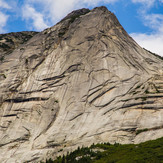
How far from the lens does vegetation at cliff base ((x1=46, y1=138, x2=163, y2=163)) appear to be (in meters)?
27.7

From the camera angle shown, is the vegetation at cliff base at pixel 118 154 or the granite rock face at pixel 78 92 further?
the granite rock face at pixel 78 92

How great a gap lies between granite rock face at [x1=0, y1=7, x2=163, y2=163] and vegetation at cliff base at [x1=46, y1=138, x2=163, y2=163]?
8.27ft

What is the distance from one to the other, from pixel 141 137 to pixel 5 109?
25337 mm

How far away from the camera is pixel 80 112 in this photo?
4234 centimetres

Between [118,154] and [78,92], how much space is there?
16864 mm

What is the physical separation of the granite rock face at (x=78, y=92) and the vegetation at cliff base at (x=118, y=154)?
8.27 ft

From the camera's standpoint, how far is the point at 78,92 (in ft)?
148

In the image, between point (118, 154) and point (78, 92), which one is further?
point (78, 92)

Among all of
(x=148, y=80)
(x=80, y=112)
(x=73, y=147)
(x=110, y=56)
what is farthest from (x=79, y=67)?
(x=73, y=147)

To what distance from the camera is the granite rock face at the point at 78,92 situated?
37.8m

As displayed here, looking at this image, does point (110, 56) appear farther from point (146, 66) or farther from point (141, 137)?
point (141, 137)

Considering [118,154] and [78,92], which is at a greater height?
[78,92]

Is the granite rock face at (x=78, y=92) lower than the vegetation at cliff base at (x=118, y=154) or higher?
higher

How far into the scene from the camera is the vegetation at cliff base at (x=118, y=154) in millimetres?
27656
